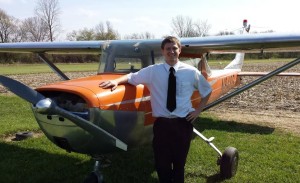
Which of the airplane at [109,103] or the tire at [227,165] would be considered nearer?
the airplane at [109,103]

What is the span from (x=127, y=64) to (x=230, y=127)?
3986mm

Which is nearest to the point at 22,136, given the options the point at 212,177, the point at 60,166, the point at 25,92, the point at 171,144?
the point at 60,166

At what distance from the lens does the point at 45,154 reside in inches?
251

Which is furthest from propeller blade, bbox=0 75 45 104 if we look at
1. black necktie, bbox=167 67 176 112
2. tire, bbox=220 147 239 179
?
tire, bbox=220 147 239 179

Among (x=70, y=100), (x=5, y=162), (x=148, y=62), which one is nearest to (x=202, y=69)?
(x=148, y=62)

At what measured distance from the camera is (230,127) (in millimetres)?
8250

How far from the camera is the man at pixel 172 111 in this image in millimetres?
3789

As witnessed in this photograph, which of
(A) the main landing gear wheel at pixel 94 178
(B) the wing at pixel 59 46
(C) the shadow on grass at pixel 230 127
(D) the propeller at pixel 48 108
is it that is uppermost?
(B) the wing at pixel 59 46

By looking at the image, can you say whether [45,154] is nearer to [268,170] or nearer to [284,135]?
[268,170]

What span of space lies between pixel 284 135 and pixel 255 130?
697 mm

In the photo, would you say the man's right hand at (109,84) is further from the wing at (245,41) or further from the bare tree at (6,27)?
the bare tree at (6,27)

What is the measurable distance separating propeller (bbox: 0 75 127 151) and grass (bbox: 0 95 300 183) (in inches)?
58.9

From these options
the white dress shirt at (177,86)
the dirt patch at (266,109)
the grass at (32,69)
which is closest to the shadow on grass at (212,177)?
the white dress shirt at (177,86)

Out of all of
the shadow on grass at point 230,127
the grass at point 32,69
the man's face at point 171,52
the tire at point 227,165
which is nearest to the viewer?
Result: the man's face at point 171,52
